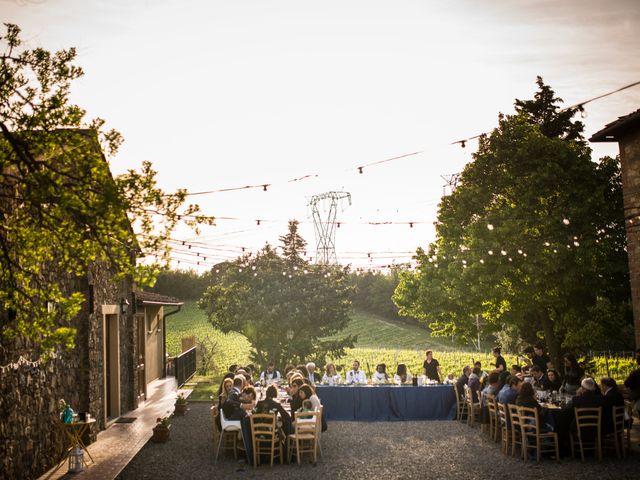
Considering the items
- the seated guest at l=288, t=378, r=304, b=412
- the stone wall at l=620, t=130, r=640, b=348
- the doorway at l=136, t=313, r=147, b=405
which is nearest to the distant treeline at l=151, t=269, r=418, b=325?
the doorway at l=136, t=313, r=147, b=405

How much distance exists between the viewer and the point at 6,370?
28.3 ft

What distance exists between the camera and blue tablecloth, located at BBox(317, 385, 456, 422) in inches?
596

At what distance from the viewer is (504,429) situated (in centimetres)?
1172

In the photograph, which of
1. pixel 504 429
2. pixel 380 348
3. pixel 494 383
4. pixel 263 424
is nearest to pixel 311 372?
pixel 494 383

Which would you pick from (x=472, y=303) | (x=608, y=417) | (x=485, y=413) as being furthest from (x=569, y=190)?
(x=608, y=417)

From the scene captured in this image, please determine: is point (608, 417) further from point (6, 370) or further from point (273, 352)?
point (273, 352)

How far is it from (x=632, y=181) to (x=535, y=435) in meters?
Answer: 8.97

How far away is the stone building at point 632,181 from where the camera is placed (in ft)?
53.9

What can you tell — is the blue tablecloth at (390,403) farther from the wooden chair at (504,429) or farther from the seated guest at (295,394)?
the wooden chair at (504,429)

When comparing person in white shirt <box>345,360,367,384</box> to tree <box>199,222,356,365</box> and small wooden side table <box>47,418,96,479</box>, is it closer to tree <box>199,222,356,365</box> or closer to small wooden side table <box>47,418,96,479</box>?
small wooden side table <box>47,418,96,479</box>

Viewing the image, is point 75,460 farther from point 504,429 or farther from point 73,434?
point 504,429

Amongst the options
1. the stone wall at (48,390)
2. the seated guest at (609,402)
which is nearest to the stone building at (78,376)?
the stone wall at (48,390)

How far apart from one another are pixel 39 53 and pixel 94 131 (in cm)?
101

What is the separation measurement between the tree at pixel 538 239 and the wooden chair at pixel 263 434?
9.77m
